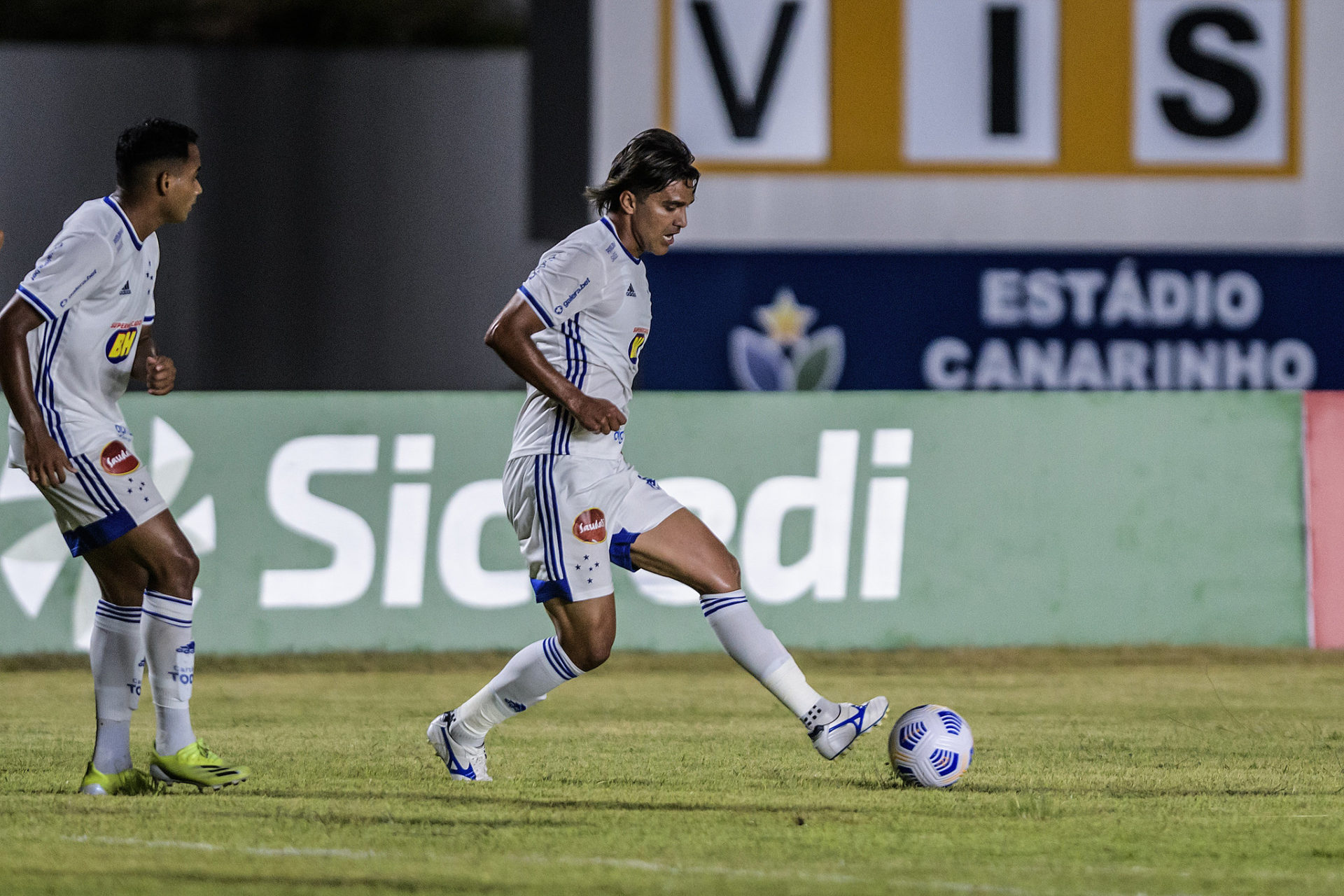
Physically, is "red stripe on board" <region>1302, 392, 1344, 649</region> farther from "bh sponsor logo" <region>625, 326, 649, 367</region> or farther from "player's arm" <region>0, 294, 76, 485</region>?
"player's arm" <region>0, 294, 76, 485</region>

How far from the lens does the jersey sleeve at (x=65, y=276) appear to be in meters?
5.23

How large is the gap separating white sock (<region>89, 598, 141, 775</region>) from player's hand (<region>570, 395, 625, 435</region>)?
1.37 metres

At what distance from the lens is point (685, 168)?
5680mm

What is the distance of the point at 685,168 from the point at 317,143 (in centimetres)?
1136

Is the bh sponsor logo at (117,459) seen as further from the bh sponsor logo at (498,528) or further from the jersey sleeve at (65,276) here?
the bh sponsor logo at (498,528)

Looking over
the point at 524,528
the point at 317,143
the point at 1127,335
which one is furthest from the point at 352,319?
the point at 524,528

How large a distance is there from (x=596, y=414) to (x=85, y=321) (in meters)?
1.40

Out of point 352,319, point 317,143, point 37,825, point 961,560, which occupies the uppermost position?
point 317,143

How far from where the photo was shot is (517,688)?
5633mm

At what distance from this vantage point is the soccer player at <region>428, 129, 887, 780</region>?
552 cm

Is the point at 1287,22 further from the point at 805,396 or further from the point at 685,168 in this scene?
the point at 685,168

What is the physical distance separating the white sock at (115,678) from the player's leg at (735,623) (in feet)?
4.70

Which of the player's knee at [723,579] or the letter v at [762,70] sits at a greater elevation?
the letter v at [762,70]

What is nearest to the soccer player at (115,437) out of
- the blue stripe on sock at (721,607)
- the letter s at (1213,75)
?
the blue stripe on sock at (721,607)
